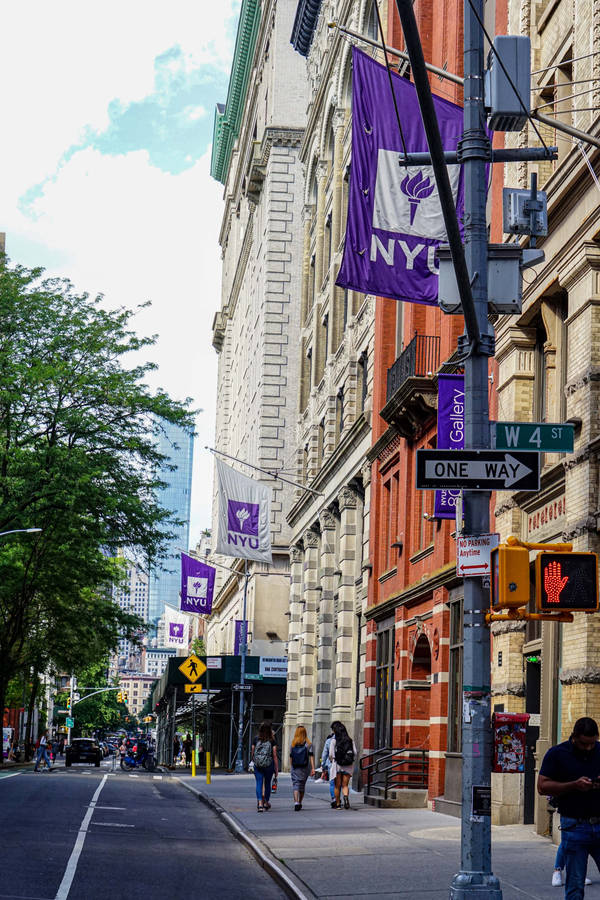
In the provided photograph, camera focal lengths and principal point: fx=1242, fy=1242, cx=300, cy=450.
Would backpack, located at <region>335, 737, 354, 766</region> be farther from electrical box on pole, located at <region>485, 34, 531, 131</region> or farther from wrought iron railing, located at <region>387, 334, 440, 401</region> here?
electrical box on pole, located at <region>485, 34, 531, 131</region>

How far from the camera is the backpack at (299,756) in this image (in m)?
25.6

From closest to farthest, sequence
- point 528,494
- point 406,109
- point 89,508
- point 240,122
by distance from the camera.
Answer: point 406,109 → point 528,494 → point 89,508 → point 240,122

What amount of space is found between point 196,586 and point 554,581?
156ft

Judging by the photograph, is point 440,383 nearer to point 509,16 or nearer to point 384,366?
point 509,16

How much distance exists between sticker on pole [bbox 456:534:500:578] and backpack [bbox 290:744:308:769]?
1563 centimetres

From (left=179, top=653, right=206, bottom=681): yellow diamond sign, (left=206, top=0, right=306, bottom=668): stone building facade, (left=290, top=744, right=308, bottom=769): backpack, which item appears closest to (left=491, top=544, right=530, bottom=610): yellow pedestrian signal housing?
(left=290, top=744, right=308, bottom=769): backpack

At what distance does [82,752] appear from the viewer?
66938 millimetres

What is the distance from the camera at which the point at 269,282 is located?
6750cm

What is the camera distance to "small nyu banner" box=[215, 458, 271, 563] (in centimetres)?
4425

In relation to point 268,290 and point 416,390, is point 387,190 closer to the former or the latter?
point 416,390

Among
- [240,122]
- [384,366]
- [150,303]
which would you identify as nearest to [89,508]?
[150,303]

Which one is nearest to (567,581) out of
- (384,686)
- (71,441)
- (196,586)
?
(384,686)

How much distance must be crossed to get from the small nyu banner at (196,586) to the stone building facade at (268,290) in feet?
10.6

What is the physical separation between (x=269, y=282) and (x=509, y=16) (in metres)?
45.1
